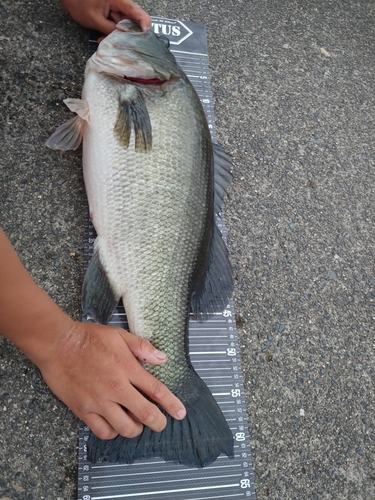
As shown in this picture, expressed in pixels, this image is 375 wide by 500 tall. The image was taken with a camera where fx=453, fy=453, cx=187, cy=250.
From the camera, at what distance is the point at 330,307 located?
5.53 feet

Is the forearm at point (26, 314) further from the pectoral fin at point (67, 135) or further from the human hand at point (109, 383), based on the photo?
the pectoral fin at point (67, 135)

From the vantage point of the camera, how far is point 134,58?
1467 millimetres

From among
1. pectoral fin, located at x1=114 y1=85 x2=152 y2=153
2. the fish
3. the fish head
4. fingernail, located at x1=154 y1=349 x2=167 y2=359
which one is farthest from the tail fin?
the fish head

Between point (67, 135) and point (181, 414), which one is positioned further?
point (67, 135)

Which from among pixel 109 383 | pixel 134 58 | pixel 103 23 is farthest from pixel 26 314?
pixel 103 23

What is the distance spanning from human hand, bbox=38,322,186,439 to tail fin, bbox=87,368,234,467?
1.1 inches

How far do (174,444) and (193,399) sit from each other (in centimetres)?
12

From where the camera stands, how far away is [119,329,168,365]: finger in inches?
48.3

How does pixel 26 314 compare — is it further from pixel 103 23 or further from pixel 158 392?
pixel 103 23

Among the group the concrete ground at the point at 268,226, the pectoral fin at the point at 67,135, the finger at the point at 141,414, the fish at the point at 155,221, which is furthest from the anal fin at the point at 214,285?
the pectoral fin at the point at 67,135

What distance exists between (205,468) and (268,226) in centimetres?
88

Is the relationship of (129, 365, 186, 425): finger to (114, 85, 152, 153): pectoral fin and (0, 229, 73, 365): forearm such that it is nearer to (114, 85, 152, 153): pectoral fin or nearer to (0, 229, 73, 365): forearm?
(0, 229, 73, 365): forearm

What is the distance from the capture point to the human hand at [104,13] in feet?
5.20

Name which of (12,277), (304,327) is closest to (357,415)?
(304,327)
